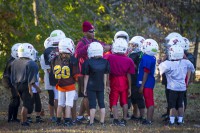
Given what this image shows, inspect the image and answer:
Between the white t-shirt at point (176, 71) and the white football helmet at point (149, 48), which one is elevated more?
the white football helmet at point (149, 48)

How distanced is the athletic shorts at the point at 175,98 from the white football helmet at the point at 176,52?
2.42 ft

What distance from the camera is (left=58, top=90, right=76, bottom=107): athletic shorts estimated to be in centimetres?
1161

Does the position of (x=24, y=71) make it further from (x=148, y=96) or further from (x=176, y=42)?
(x=176, y=42)

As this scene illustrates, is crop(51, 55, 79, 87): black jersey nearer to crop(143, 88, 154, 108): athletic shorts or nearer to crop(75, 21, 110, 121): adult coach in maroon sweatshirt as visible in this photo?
crop(75, 21, 110, 121): adult coach in maroon sweatshirt

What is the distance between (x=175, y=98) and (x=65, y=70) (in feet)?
7.97

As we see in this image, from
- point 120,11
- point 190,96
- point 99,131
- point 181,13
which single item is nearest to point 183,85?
point 99,131

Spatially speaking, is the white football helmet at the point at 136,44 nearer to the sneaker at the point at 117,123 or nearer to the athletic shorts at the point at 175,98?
the athletic shorts at the point at 175,98

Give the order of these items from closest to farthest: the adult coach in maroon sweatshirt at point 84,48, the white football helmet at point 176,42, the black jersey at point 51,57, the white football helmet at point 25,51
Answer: the white football helmet at point 25,51, the black jersey at point 51,57, the adult coach in maroon sweatshirt at point 84,48, the white football helmet at point 176,42

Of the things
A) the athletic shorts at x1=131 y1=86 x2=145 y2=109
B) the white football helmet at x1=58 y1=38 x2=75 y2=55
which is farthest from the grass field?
the white football helmet at x1=58 y1=38 x2=75 y2=55

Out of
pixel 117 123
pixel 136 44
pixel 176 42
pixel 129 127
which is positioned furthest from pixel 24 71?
pixel 176 42

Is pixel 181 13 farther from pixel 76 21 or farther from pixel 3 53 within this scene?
pixel 3 53

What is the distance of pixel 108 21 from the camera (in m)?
25.8

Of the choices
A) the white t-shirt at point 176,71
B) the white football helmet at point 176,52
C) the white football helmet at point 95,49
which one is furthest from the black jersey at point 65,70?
the white football helmet at point 176,52

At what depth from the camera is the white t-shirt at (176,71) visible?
39.1 feet
